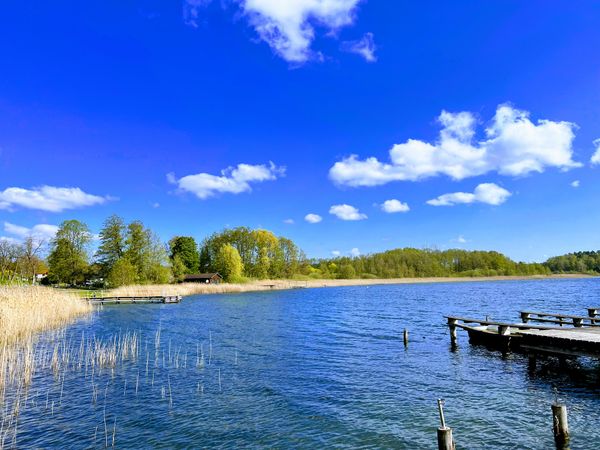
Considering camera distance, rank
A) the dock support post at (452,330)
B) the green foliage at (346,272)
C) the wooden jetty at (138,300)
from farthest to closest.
Answer: the green foliage at (346,272)
the wooden jetty at (138,300)
the dock support post at (452,330)

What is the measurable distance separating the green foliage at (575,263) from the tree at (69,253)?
524ft

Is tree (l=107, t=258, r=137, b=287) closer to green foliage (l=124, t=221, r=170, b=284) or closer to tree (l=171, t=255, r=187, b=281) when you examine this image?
green foliage (l=124, t=221, r=170, b=284)

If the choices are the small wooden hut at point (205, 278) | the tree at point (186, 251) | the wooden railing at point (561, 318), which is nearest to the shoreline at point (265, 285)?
the small wooden hut at point (205, 278)

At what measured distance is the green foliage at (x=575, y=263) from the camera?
144 meters

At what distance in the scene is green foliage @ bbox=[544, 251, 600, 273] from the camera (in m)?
144

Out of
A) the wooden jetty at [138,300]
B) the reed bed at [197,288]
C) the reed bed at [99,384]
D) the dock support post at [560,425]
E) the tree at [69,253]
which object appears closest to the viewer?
the dock support post at [560,425]

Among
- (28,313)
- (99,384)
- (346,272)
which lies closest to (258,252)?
(346,272)

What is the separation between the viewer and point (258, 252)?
3942 inches

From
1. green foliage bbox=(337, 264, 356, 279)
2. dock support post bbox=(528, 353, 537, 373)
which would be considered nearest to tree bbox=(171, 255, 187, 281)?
green foliage bbox=(337, 264, 356, 279)

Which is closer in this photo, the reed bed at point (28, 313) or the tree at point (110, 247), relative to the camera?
the reed bed at point (28, 313)

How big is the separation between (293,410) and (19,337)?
59.1 feet

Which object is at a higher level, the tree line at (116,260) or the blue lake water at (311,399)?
the tree line at (116,260)

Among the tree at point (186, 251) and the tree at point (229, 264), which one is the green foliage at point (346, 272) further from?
the tree at point (186, 251)

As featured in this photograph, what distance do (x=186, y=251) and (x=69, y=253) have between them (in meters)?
29.8
